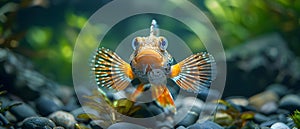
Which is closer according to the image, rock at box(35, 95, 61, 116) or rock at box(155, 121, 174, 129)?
rock at box(155, 121, 174, 129)

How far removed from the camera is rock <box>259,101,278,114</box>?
4.71 m

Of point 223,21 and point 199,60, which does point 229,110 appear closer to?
point 199,60

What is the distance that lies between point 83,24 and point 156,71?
4489 millimetres

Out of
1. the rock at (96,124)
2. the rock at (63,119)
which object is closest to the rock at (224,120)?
the rock at (96,124)

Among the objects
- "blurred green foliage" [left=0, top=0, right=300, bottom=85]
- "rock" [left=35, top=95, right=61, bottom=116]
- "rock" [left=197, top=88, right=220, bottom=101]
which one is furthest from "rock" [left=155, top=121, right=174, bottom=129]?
"blurred green foliage" [left=0, top=0, right=300, bottom=85]

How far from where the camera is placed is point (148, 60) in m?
3.42

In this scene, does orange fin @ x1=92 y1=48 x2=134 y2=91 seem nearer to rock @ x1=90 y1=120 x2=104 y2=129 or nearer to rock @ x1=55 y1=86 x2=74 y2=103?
rock @ x1=90 y1=120 x2=104 y2=129

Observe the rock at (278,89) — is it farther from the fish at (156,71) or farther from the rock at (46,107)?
the rock at (46,107)

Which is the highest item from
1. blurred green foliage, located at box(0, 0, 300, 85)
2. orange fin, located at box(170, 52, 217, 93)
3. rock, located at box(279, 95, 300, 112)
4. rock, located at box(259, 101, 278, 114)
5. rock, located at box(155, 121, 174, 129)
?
blurred green foliage, located at box(0, 0, 300, 85)

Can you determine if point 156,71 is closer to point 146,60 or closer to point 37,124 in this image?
point 146,60

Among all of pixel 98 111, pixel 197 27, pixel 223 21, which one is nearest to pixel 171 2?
pixel 197 27

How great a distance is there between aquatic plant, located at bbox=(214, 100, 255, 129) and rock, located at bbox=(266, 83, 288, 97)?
1.45 m

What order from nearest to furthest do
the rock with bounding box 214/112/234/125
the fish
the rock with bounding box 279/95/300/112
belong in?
the fish → the rock with bounding box 214/112/234/125 → the rock with bounding box 279/95/300/112

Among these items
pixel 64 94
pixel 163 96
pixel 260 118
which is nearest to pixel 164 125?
Result: pixel 163 96
